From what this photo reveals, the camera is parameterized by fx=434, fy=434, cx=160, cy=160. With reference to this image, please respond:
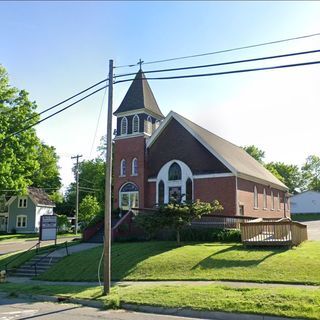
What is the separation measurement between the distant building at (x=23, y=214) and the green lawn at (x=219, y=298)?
164 feet

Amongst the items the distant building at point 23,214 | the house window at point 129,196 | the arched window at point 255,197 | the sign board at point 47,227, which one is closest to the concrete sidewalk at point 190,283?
the sign board at point 47,227

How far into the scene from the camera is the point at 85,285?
17359 millimetres

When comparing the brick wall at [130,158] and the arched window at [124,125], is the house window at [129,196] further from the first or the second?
the arched window at [124,125]

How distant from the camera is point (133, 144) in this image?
36.7 m

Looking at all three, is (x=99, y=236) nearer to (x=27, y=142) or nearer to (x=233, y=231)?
(x=233, y=231)

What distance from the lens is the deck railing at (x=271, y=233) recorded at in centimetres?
2078

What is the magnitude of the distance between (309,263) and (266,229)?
4823mm

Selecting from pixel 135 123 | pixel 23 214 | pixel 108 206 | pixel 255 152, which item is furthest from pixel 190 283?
pixel 255 152

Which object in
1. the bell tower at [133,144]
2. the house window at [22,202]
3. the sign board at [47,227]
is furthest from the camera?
the house window at [22,202]

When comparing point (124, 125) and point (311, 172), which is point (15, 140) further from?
point (311, 172)

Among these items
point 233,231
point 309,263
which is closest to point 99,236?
point 233,231

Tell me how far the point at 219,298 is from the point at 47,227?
17432 millimetres

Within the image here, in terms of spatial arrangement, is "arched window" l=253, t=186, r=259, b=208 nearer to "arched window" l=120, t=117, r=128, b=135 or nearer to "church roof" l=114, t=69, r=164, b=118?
"church roof" l=114, t=69, r=164, b=118

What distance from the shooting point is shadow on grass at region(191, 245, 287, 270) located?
710 inches
